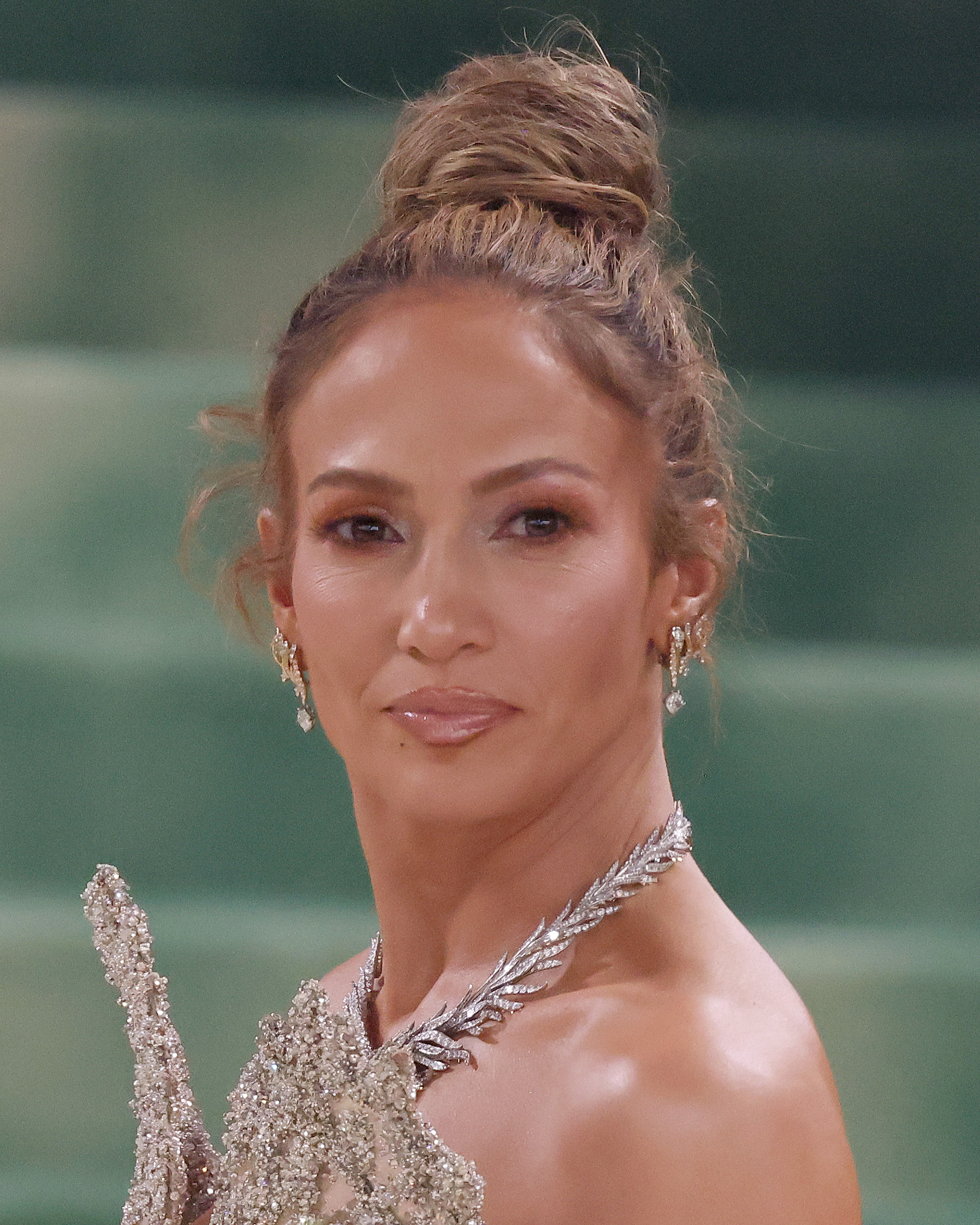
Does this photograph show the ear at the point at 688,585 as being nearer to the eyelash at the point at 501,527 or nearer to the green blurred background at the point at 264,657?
the eyelash at the point at 501,527

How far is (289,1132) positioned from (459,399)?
0.47m

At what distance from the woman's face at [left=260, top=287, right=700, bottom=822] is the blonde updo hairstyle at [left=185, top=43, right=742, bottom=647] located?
2 cm

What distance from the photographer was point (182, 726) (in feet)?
6.73

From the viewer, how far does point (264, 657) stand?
2094 millimetres

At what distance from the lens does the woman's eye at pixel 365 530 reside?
1120 millimetres

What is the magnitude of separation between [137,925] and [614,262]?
1.96 feet

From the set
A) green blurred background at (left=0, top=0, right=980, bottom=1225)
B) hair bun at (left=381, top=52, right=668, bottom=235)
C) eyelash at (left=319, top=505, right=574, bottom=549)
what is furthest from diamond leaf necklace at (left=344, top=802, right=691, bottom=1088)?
green blurred background at (left=0, top=0, right=980, bottom=1225)

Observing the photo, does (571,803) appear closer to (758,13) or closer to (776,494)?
(776,494)

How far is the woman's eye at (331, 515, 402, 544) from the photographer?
1120mm

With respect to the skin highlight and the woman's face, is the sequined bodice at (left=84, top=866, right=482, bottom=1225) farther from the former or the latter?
the woman's face

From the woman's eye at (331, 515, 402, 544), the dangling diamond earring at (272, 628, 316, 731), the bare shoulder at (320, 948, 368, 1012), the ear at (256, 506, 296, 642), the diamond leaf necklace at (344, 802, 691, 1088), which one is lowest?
the diamond leaf necklace at (344, 802, 691, 1088)

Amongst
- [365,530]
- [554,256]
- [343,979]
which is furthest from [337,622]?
[343,979]

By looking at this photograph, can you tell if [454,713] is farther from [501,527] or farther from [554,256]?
[554,256]

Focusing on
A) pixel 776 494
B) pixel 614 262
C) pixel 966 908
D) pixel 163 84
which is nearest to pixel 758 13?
pixel 776 494
